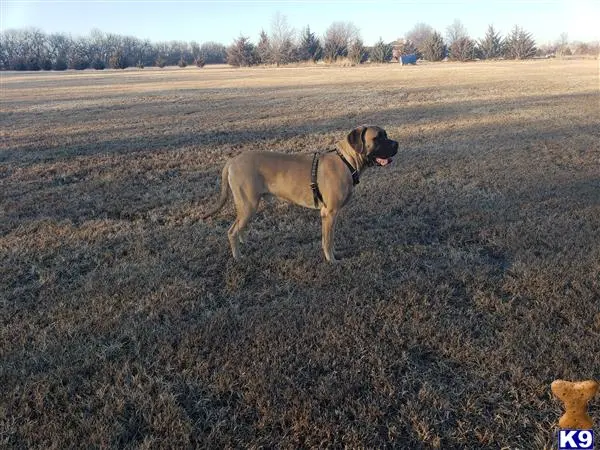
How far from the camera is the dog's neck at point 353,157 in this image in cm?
472

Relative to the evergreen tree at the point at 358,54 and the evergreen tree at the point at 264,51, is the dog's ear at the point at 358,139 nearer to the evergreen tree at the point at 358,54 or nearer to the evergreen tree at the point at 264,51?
the evergreen tree at the point at 358,54

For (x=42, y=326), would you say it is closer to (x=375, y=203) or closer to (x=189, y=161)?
(x=375, y=203)

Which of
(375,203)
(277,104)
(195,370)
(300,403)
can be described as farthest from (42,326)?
(277,104)

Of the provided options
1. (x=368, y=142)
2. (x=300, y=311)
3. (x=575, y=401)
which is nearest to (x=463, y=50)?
(x=368, y=142)

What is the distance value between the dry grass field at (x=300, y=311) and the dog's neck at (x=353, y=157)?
3.13 ft

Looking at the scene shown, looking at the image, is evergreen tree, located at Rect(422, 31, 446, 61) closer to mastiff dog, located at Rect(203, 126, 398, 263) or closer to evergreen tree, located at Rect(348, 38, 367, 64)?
evergreen tree, located at Rect(348, 38, 367, 64)

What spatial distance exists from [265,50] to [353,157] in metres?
83.0

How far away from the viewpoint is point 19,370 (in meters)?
3.09

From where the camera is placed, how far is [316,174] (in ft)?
15.5

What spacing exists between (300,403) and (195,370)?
782 millimetres

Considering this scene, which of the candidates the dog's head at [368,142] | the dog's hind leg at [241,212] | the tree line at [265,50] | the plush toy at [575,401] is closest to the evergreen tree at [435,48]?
the tree line at [265,50]

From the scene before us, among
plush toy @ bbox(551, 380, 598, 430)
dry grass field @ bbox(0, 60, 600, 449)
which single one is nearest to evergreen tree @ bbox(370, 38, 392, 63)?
dry grass field @ bbox(0, 60, 600, 449)

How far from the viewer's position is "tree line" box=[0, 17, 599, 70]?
72688 millimetres

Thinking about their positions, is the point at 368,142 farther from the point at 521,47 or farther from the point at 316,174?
the point at 521,47
